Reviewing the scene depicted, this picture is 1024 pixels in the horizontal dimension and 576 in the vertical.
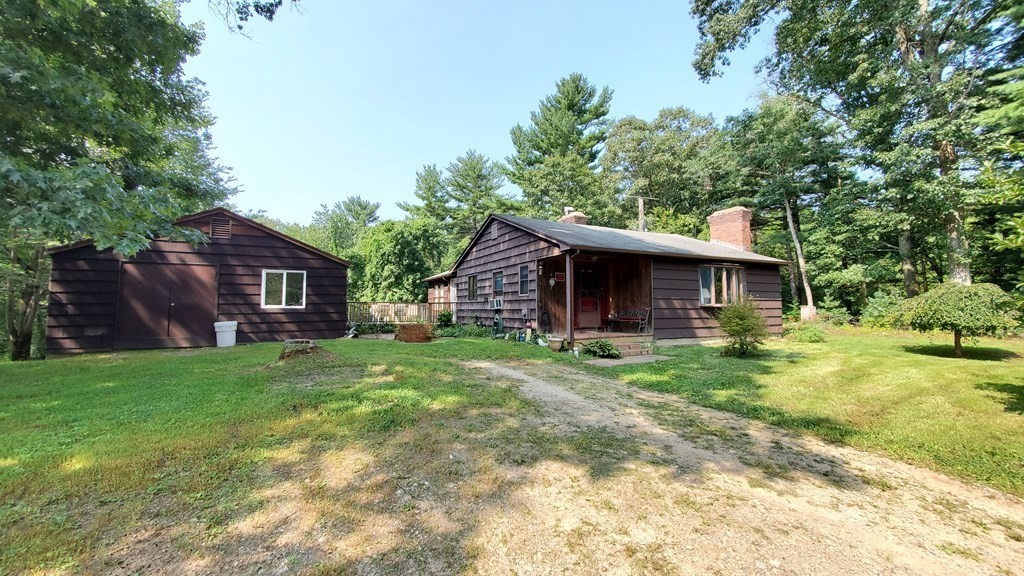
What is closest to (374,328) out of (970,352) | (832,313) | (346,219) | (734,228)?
(734,228)

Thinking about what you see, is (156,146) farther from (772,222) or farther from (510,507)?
(772,222)

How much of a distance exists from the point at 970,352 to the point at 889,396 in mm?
5890

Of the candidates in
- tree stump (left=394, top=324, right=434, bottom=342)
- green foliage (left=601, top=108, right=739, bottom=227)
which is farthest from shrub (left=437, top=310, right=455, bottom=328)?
green foliage (left=601, top=108, right=739, bottom=227)

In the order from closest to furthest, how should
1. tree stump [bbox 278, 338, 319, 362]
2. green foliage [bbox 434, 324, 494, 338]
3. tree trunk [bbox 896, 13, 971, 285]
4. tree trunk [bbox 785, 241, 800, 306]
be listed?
tree stump [bbox 278, 338, 319, 362], tree trunk [bbox 896, 13, 971, 285], green foliage [bbox 434, 324, 494, 338], tree trunk [bbox 785, 241, 800, 306]

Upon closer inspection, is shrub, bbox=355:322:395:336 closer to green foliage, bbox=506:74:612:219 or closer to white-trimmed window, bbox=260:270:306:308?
white-trimmed window, bbox=260:270:306:308

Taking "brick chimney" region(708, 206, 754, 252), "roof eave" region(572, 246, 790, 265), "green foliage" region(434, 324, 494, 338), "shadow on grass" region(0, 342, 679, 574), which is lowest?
"shadow on grass" region(0, 342, 679, 574)

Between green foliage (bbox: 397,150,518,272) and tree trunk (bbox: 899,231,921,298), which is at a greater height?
green foliage (bbox: 397,150,518,272)

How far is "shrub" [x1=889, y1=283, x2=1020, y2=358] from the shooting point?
7438 millimetres

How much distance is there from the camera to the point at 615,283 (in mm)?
12922

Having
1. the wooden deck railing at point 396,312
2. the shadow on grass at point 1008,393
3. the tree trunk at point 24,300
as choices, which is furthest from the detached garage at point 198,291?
the shadow on grass at point 1008,393

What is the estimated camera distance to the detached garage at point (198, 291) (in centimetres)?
926

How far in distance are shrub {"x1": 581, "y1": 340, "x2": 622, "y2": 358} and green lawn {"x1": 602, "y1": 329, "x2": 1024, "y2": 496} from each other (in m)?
1.27

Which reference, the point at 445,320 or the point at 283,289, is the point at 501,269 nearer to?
the point at 445,320

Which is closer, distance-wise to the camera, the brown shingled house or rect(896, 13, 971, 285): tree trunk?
the brown shingled house
